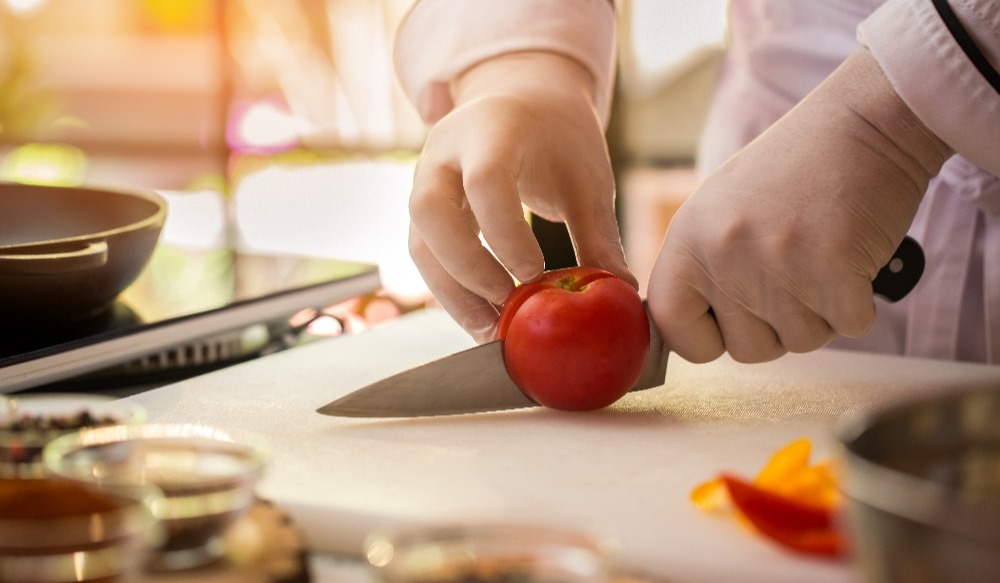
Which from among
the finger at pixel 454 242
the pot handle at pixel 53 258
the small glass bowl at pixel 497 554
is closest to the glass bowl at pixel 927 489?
the small glass bowl at pixel 497 554

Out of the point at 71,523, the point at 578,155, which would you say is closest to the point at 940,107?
the point at 578,155

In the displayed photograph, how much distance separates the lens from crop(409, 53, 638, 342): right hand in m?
1.12

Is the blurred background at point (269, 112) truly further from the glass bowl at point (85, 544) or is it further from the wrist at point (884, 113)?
the glass bowl at point (85, 544)

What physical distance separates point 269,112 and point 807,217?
3.47 metres

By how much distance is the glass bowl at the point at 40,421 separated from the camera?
25.2 inches

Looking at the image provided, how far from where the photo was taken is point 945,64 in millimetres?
978

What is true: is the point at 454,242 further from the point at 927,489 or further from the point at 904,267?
the point at 927,489

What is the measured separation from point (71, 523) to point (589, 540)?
0.27m

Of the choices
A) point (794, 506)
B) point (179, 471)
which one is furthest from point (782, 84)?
point (179, 471)

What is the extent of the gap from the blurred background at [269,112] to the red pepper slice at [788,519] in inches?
95.8

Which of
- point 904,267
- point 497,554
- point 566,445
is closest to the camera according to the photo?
point 497,554

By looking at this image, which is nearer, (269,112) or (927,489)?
(927,489)

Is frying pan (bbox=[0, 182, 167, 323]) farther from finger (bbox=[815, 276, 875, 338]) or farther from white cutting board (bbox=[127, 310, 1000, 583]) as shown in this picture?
finger (bbox=[815, 276, 875, 338])

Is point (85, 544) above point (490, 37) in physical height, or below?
below
